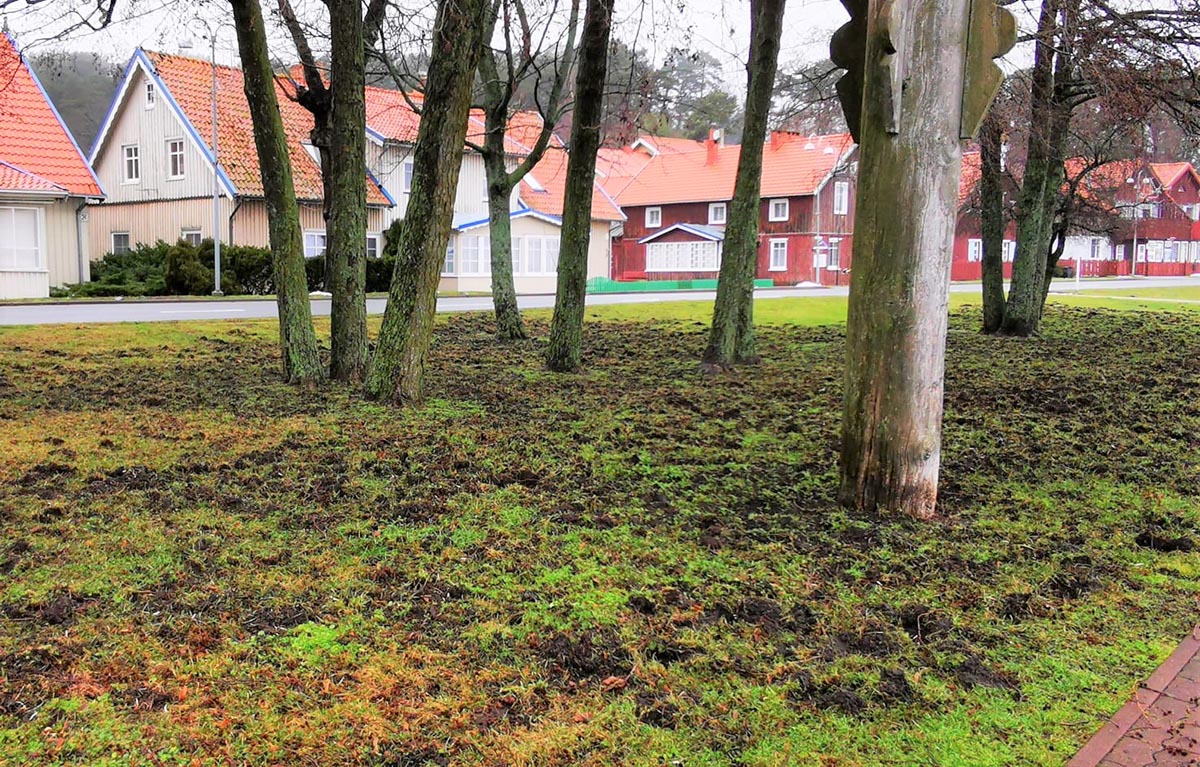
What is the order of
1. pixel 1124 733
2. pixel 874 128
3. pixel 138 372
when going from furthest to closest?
pixel 138 372 < pixel 874 128 < pixel 1124 733

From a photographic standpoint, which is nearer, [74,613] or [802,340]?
[74,613]

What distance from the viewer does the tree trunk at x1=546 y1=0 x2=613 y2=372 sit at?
10500 mm

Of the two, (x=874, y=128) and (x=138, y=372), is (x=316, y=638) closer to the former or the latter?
(x=874, y=128)

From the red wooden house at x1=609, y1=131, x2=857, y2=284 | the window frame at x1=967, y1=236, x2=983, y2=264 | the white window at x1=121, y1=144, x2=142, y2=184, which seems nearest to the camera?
the white window at x1=121, y1=144, x2=142, y2=184

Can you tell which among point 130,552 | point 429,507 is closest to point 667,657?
point 429,507

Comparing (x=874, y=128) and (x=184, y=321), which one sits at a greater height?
(x=874, y=128)

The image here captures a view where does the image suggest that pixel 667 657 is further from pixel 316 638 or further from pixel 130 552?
pixel 130 552

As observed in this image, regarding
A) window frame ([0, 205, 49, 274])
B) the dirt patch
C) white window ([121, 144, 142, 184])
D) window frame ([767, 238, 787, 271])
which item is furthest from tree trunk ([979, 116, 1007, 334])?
window frame ([767, 238, 787, 271])

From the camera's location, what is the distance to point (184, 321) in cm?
1709

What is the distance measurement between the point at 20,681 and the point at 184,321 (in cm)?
1489

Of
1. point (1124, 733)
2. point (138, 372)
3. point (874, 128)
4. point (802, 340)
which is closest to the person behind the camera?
point (1124, 733)

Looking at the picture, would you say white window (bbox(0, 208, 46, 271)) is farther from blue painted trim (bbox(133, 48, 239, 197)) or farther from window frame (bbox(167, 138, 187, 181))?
window frame (bbox(167, 138, 187, 181))

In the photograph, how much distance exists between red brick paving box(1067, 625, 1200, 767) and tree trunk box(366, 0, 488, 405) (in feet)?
19.1

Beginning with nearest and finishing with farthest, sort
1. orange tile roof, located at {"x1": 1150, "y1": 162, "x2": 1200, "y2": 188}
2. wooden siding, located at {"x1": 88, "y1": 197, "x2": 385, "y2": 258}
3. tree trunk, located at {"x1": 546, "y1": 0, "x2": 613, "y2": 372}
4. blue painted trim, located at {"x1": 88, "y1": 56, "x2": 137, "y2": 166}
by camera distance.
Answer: tree trunk, located at {"x1": 546, "y1": 0, "x2": 613, "y2": 372} → wooden siding, located at {"x1": 88, "y1": 197, "x2": 385, "y2": 258} → blue painted trim, located at {"x1": 88, "y1": 56, "x2": 137, "y2": 166} → orange tile roof, located at {"x1": 1150, "y1": 162, "x2": 1200, "y2": 188}
